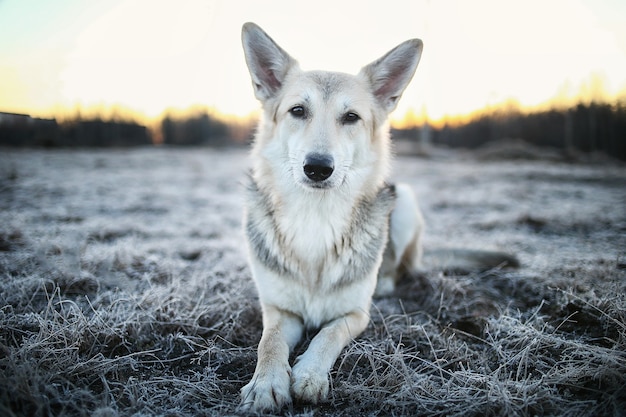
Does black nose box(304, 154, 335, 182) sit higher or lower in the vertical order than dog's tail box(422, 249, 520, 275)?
higher

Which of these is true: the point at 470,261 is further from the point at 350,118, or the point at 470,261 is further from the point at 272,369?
the point at 272,369

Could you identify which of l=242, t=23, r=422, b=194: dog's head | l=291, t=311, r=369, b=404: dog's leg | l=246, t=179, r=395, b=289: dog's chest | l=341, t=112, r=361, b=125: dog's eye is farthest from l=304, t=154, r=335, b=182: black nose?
l=291, t=311, r=369, b=404: dog's leg

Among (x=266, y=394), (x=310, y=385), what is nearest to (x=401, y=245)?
(x=310, y=385)

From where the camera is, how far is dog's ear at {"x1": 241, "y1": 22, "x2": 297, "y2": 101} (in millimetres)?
2777

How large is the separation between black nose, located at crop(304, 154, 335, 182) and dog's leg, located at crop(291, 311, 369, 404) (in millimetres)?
1009

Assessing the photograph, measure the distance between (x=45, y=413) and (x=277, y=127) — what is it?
2.19m

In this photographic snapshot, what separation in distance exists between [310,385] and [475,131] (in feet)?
151

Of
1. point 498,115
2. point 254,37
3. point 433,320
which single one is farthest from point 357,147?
point 498,115

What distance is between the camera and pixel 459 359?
7.22 feet

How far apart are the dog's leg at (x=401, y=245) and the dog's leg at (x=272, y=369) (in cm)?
134

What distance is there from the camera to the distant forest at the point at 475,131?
2889 cm

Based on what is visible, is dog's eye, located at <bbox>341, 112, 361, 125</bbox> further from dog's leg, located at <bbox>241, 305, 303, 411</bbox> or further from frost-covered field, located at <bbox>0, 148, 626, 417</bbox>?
dog's leg, located at <bbox>241, 305, 303, 411</bbox>

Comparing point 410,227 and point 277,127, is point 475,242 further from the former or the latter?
point 277,127

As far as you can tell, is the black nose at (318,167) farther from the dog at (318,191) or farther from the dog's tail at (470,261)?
the dog's tail at (470,261)
